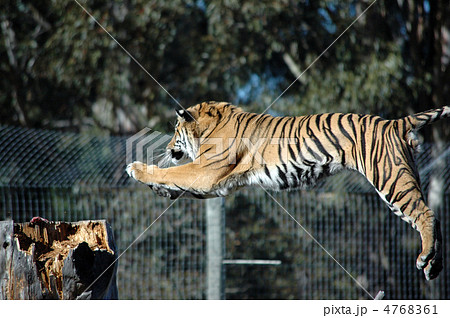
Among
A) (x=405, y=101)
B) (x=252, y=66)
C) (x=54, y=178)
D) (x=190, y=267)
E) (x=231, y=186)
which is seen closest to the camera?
(x=231, y=186)

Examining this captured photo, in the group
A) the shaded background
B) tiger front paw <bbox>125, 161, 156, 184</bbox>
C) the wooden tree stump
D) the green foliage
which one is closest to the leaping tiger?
tiger front paw <bbox>125, 161, 156, 184</bbox>

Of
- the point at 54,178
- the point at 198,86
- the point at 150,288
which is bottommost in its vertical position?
the point at 150,288

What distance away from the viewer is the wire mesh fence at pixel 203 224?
650 cm

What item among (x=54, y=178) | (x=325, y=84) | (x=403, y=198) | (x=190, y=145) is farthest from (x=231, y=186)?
(x=325, y=84)

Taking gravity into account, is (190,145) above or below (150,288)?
above

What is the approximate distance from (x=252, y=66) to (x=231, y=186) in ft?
23.5

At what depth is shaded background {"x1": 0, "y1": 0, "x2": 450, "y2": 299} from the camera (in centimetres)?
725

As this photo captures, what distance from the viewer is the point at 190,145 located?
410cm

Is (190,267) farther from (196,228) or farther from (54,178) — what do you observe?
(54,178)

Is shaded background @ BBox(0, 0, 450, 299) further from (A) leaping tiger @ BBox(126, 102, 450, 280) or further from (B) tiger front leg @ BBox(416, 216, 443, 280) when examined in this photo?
(B) tiger front leg @ BBox(416, 216, 443, 280)

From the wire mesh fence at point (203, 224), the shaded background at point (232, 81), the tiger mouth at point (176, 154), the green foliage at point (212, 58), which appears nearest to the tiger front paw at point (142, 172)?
the tiger mouth at point (176, 154)

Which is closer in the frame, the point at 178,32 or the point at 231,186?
the point at 231,186
